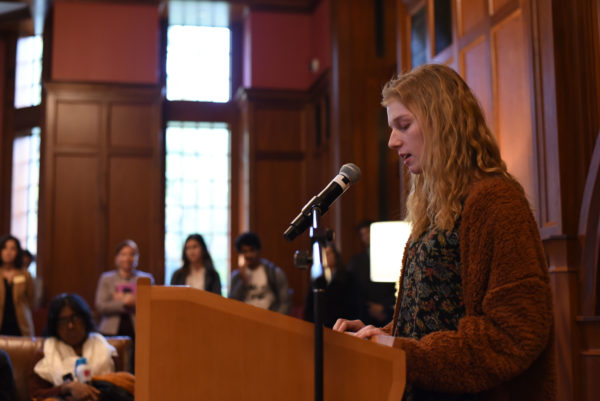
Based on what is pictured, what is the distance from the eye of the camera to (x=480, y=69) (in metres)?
4.34

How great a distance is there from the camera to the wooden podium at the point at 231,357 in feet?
4.50

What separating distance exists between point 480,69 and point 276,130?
15.8 feet

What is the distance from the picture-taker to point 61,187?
8664 millimetres

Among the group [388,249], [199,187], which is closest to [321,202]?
[388,249]

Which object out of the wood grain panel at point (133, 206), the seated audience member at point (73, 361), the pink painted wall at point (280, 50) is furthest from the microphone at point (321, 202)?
the pink painted wall at point (280, 50)

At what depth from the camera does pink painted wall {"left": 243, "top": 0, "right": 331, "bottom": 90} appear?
891 cm

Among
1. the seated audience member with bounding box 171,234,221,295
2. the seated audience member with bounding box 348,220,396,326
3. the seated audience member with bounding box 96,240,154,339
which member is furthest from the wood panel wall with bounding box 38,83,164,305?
the seated audience member with bounding box 348,220,396,326

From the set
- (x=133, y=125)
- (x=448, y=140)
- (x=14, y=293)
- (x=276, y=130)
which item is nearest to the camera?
(x=448, y=140)

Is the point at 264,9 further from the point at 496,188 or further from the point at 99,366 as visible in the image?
the point at 496,188

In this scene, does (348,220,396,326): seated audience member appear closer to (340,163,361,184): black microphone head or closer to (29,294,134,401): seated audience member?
(29,294,134,401): seated audience member

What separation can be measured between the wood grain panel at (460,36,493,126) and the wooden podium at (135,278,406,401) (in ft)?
9.94

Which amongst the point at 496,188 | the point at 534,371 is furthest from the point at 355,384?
the point at 496,188

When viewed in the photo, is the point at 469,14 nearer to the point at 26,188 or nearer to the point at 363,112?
the point at 363,112

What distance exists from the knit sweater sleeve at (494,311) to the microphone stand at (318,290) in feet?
0.51
